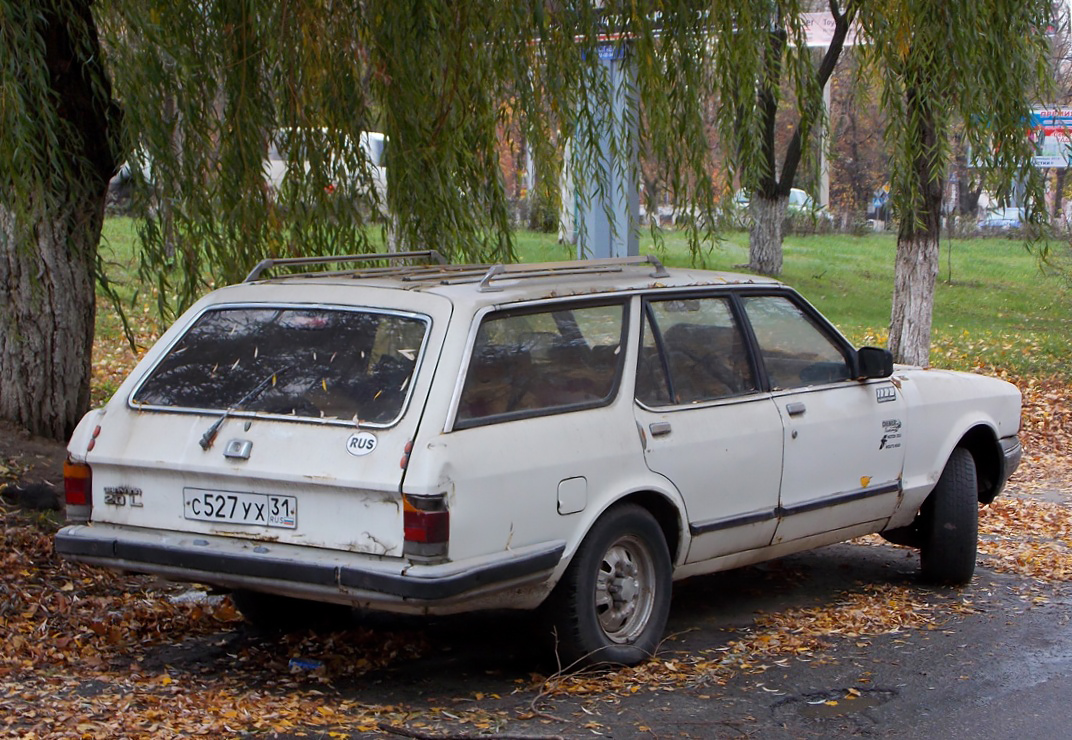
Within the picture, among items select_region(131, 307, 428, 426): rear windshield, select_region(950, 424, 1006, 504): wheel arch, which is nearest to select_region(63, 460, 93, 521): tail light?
select_region(131, 307, 428, 426): rear windshield

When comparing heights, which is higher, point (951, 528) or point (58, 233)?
point (58, 233)

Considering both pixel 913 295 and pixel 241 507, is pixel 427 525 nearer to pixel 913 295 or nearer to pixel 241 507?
pixel 241 507

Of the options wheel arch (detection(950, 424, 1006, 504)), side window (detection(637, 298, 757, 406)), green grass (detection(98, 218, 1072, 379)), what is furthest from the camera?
green grass (detection(98, 218, 1072, 379))

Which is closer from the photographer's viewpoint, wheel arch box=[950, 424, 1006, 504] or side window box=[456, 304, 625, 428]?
side window box=[456, 304, 625, 428]

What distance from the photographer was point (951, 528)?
6961 mm

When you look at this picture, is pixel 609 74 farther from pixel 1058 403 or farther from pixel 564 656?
pixel 1058 403

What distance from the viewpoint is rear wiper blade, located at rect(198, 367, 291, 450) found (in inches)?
198

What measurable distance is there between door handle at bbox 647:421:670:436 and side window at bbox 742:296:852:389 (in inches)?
33.7

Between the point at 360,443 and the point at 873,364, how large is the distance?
2.88 metres

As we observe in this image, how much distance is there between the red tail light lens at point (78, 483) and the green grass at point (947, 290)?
262 inches

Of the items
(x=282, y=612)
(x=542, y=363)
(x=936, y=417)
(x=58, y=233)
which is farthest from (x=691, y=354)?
(x=58, y=233)

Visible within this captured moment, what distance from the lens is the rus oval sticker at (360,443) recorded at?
477 centimetres

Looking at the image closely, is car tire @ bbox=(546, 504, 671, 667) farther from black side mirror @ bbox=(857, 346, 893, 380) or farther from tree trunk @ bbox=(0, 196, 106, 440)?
tree trunk @ bbox=(0, 196, 106, 440)

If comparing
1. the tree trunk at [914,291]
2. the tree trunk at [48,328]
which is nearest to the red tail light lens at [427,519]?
the tree trunk at [48,328]
